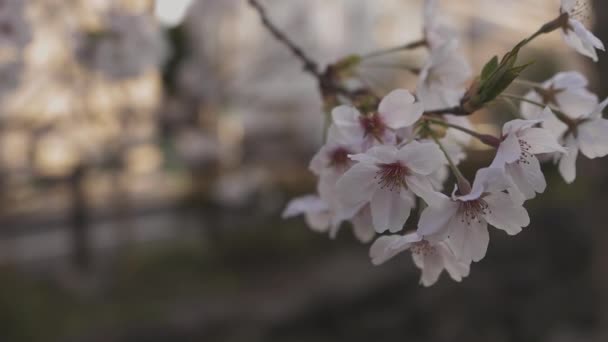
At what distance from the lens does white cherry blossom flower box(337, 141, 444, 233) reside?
575 mm

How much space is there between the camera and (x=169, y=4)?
2113 mm

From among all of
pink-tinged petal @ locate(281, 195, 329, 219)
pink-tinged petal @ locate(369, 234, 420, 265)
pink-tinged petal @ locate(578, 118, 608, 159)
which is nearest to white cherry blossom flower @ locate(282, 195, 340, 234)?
pink-tinged petal @ locate(281, 195, 329, 219)

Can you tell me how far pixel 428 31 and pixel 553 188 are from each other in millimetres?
6464

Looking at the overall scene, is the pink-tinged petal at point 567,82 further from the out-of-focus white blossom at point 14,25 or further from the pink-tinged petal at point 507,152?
the out-of-focus white blossom at point 14,25

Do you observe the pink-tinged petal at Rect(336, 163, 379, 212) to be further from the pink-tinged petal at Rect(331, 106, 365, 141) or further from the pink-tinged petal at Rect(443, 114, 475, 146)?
the pink-tinged petal at Rect(443, 114, 475, 146)

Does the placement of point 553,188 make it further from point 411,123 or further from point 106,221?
point 411,123

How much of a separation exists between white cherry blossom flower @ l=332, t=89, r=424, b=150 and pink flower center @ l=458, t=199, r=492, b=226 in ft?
0.36

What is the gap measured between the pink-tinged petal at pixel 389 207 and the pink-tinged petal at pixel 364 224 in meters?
0.11

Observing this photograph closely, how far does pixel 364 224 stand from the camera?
73cm

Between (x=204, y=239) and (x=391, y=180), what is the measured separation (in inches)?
173

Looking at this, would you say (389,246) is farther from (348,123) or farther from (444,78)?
(444,78)

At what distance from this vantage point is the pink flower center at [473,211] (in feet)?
1.90

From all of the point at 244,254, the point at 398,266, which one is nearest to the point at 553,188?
the point at 398,266

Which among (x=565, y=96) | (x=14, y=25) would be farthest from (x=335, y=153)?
(x=14, y=25)
